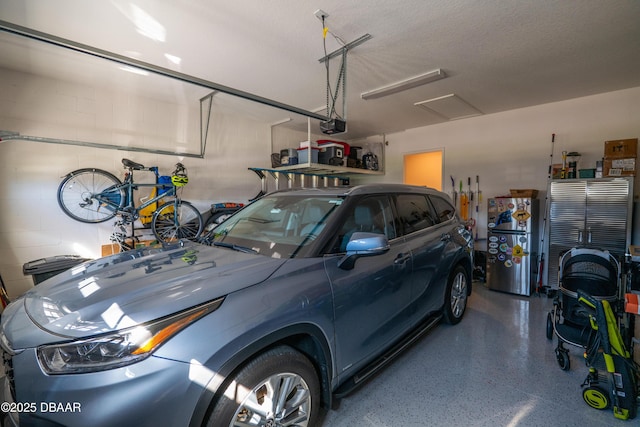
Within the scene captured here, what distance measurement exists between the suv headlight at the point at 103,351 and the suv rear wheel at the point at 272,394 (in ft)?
1.20

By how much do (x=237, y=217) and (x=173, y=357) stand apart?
53.9 inches

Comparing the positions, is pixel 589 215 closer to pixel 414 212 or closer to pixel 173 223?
pixel 414 212

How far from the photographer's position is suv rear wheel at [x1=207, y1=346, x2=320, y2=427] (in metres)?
1.09

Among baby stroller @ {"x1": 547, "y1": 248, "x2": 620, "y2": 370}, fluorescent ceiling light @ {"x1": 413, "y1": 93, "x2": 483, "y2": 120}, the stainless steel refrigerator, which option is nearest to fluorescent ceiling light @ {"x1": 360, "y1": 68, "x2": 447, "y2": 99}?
fluorescent ceiling light @ {"x1": 413, "y1": 93, "x2": 483, "y2": 120}

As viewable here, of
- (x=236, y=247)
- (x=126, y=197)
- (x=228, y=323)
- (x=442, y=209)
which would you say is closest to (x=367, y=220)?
(x=236, y=247)

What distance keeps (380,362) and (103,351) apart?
1563mm

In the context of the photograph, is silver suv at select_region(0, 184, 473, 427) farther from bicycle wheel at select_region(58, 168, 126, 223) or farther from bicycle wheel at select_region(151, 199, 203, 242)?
bicycle wheel at select_region(58, 168, 126, 223)

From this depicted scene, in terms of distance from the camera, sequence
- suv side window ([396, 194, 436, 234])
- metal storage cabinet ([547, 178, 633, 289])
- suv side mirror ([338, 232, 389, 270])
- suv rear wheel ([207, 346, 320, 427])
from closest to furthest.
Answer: suv rear wheel ([207, 346, 320, 427]) → suv side mirror ([338, 232, 389, 270]) → suv side window ([396, 194, 436, 234]) → metal storage cabinet ([547, 178, 633, 289])

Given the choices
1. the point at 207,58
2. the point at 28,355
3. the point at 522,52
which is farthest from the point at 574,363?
the point at 207,58

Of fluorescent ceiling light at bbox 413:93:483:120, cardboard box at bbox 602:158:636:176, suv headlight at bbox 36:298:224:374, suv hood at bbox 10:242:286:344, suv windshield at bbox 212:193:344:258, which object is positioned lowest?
suv headlight at bbox 36:298:224:374

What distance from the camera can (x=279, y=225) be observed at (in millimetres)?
1924

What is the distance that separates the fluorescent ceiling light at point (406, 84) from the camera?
3.29 meters

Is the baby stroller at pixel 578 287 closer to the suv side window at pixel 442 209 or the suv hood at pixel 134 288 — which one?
the suv side window at pixel 442 209

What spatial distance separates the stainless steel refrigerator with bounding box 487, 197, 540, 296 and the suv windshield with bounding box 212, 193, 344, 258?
3.56 meters
